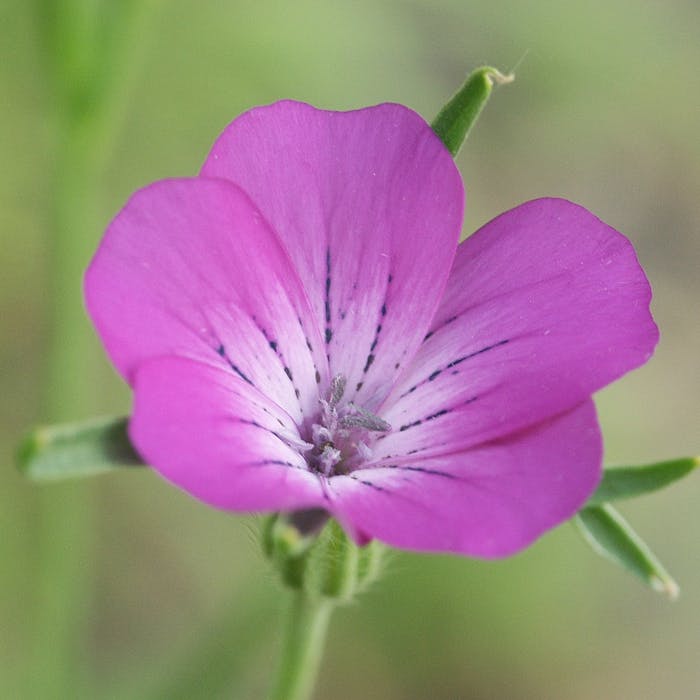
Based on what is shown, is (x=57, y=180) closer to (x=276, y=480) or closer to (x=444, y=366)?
(x=444, y=366)

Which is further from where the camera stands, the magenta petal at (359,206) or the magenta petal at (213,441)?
the magenta petal at (359,206)

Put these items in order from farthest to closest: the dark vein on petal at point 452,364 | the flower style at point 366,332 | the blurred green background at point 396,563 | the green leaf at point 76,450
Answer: the blurred green background at point 396,563 < the dark vein on petal at point 452,364 < the flower style at point 366,332 < the green leaf at point 76,450

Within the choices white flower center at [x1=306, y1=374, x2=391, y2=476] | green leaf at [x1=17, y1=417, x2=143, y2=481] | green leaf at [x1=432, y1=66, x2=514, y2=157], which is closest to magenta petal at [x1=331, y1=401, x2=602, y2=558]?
white flower center at [x1=306, y1=374, x2=391, y2=476]

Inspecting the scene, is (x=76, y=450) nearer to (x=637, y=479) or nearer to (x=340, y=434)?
(x=340, y=434)

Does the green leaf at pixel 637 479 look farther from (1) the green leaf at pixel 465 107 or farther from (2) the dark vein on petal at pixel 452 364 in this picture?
(1) the green leaf at pixel 465 107

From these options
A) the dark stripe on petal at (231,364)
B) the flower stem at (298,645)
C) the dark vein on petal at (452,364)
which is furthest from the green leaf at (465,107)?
the flower stem at (298,645)

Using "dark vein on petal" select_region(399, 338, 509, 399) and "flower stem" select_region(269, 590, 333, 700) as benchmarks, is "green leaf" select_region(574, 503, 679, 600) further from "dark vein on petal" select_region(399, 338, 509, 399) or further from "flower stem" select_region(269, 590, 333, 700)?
"flower stem" select_region(269, 590, 333, 700)

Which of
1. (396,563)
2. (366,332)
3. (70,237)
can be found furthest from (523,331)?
(396,563)

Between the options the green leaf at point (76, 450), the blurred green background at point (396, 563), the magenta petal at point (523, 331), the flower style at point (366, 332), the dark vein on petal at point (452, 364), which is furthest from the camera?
the blurred green background at point (396, 563)
